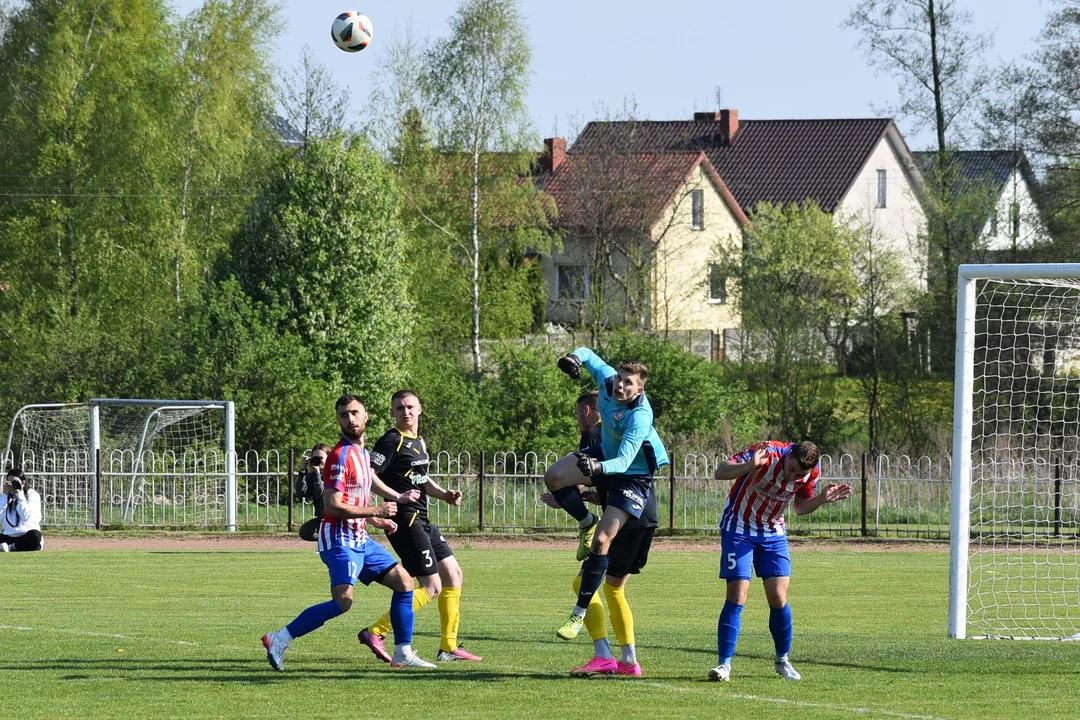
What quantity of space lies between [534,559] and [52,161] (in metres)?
20.8

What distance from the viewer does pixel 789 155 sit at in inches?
2309

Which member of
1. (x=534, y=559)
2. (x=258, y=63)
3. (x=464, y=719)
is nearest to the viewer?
(x=464, y=719)

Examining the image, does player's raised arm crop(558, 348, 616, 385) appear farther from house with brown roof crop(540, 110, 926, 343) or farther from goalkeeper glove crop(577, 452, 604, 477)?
house with brown roof crop(540, 110, 926, 343)

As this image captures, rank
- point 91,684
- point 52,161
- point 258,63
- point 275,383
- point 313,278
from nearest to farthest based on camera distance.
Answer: point 91,684, point 275,383, point 313,278, point 52,161, point 258,63

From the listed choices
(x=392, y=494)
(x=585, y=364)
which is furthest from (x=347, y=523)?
(x=585, y=364)

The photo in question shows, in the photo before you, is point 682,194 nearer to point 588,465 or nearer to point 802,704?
point 588,465

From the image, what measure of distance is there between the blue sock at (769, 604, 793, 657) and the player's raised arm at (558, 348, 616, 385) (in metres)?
1.79

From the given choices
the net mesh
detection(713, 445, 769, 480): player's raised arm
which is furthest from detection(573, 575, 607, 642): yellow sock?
the net mesh

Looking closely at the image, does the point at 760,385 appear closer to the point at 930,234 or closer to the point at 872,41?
the point at 930,234

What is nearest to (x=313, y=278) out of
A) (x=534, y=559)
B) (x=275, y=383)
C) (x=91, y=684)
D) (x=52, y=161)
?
(x=275, y=383)

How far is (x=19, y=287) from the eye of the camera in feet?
123

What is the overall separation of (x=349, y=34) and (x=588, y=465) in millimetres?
11367

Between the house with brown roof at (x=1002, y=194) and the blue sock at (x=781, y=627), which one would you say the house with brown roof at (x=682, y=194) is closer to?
the house with brown roof at (x=1002, y=194)

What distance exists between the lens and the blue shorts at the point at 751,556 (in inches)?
356
